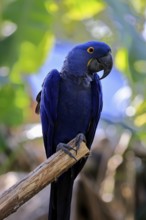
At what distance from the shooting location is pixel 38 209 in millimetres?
3213

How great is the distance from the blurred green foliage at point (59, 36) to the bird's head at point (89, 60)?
42cm

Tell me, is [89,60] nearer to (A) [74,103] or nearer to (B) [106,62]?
(B) [106,62]

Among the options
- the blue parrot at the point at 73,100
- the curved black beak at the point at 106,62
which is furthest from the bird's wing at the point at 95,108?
the curved black beak at the point at 106,62

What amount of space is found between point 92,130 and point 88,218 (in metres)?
1.04

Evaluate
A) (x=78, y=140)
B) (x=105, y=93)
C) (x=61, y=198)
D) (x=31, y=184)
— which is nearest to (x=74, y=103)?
(x=78, y=140)

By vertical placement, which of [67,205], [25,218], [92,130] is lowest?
[67,205]

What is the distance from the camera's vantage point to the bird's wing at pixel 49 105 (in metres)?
2.56

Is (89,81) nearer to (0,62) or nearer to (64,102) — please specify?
(64,102)

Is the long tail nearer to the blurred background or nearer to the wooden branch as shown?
the wooden branch

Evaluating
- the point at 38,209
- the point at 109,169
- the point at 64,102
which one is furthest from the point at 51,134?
the point at 109,169

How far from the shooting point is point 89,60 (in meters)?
2.56

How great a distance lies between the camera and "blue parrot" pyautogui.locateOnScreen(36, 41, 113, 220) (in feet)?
8.34

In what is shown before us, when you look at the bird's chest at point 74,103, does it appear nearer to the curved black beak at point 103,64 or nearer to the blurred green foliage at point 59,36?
the curved black beak at point 103,64

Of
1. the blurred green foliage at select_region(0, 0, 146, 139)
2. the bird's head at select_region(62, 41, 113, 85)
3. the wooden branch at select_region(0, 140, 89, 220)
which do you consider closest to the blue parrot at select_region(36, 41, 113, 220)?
the bird's head at select_region(62, 41, 113, 85)
